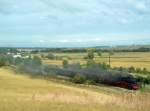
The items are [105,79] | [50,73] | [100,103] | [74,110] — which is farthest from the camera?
[50,73]

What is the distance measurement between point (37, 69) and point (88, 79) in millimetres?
9892

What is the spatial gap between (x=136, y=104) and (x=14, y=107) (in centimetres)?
305

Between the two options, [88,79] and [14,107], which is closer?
[14,107]

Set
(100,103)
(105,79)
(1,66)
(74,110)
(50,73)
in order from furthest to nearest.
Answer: (1,66)
(50,73)
(105,79)
(100,103)
(74,110)

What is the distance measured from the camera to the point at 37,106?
1014cm

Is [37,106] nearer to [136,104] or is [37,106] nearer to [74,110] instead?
[74,110]

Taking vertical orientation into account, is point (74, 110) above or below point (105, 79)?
above

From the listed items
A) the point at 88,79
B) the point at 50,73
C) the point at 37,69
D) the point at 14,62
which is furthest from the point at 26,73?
the point at 14,62

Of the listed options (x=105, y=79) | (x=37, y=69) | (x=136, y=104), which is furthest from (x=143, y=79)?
(x=136, y=104)

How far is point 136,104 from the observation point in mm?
10305

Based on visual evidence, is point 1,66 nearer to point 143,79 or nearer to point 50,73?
point 50,73

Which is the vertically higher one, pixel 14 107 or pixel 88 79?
pixel 14 107

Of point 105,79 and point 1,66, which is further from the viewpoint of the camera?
point 1,66

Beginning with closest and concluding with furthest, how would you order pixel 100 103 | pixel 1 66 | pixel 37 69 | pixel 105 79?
pixel 100 103, pixel 105 79, pixel 37 69, pixel 1 66
